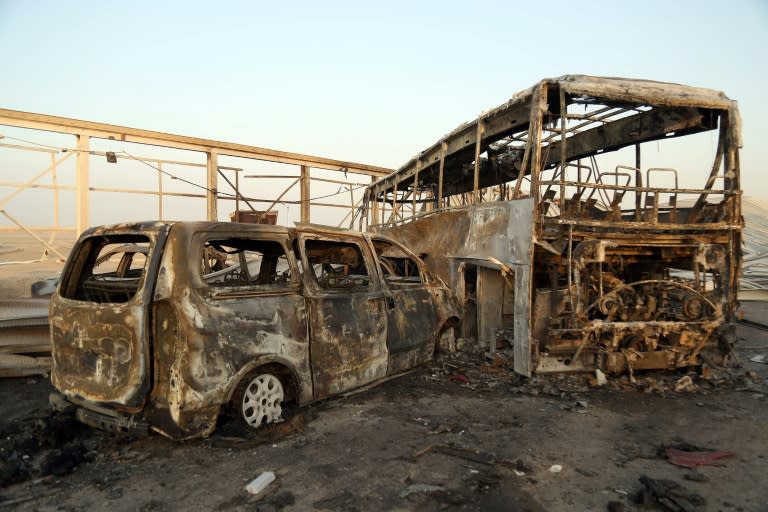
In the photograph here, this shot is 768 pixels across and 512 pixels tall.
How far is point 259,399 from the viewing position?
398 centimetres

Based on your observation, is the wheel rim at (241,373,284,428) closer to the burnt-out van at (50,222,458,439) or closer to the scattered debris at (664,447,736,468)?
the burnt-out van at (50,222,458,439)

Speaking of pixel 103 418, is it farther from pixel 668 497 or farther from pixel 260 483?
pixel 668 497

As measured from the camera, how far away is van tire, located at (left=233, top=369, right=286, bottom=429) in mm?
3844

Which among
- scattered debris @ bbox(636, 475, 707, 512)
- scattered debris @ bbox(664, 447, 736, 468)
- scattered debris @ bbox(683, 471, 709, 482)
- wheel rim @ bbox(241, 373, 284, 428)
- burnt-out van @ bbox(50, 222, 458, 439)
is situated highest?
burnt-out van @ bbox(50, 222, 458, 439)

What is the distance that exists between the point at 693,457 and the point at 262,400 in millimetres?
3513

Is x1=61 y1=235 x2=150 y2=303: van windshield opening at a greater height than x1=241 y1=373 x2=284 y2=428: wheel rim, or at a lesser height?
greater

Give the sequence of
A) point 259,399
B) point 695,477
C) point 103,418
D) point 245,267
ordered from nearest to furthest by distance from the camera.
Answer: point 695,477, point 103,418, point 259,399, point 245,267

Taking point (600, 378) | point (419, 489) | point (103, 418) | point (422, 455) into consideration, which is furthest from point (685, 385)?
point (103, 418)

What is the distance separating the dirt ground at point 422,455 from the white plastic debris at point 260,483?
5cm

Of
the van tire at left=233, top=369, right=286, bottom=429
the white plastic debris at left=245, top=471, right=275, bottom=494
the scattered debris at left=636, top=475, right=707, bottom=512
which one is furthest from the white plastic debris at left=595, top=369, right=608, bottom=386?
the white plastic debris at left=245, top=471, right=275, bottom=494

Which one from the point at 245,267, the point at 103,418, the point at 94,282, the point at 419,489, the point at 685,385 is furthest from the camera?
the point at 245,267

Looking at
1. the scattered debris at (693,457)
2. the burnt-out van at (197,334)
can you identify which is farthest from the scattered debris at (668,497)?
the burnt-out van at (197,334)

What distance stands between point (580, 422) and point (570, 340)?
134 cm

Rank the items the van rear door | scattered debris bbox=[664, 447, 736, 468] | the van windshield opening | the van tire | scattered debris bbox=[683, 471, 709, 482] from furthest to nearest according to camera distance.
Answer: the van windshield opening < the van tire < scattered debris bbox=[664, 447, 736, 468] < the van rear door < scattered debris bbox=[683, 471, 709, 482]
